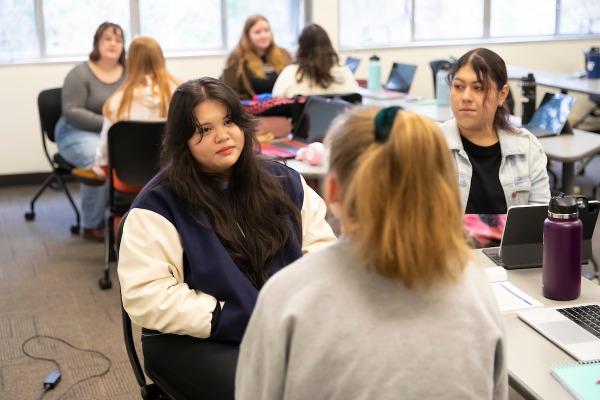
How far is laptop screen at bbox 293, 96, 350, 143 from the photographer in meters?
3.82

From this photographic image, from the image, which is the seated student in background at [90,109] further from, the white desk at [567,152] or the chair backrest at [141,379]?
the chair backrest at [141,379]

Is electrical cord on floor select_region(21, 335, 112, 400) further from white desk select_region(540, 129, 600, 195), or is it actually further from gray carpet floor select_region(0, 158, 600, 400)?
white desk select_region(540, 129, 600, 195)

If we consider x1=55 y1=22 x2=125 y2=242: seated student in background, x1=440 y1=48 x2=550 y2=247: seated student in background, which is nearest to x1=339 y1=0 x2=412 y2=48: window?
x1=55 y1=22 x2=125 y2=242: seated student in background

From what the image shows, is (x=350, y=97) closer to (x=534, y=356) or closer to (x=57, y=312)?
(x=57, y=312)

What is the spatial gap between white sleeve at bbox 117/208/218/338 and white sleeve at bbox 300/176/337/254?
1.12ft

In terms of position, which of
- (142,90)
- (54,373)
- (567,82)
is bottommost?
(54,373)

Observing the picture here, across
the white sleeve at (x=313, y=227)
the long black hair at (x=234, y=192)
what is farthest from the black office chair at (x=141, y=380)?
the white sleeve at (x=313, y=227)

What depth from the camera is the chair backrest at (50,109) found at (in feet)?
16.1

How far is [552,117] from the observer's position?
4062 millimetres

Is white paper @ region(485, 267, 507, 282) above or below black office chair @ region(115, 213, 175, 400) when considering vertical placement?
above

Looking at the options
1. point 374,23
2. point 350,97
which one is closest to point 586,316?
point 350,97

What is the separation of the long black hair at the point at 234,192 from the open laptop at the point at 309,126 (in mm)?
1574

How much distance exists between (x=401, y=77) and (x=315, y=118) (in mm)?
2034

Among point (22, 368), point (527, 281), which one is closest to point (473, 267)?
point (527, 281)
